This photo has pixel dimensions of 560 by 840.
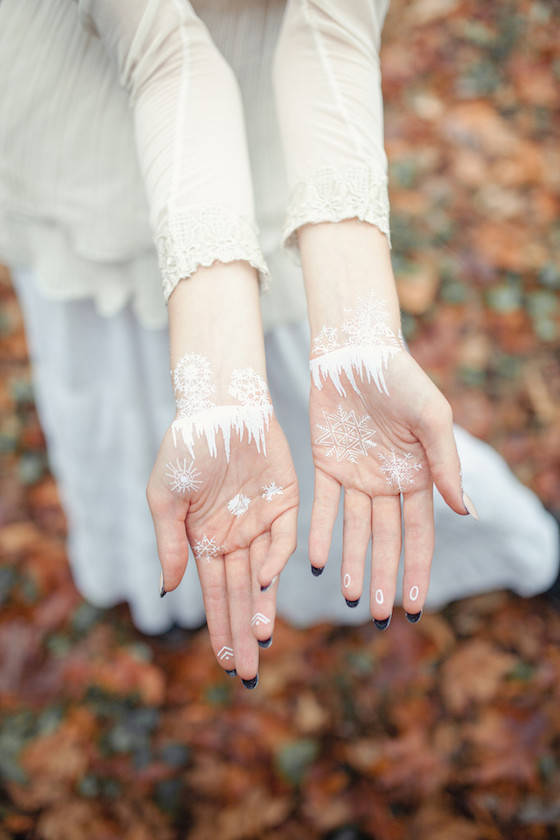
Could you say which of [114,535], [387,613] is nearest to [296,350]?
[387,613]

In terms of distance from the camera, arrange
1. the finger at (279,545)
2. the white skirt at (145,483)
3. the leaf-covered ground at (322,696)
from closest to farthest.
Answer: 1. the finger at (279,545)
2. the white skirt at (145,483)
3. the leaf-covered ground at (322,696)

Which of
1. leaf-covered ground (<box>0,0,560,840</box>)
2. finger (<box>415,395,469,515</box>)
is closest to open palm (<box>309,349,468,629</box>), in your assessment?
finger (<box>415,395,469,515</box>)

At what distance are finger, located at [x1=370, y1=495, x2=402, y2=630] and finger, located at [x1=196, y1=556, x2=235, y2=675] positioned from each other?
22 centimetres

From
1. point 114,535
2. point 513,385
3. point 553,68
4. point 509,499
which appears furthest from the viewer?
point 553,68

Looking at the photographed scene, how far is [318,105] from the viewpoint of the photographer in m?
0.92

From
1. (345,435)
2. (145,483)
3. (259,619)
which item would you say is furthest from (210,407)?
(145,483)

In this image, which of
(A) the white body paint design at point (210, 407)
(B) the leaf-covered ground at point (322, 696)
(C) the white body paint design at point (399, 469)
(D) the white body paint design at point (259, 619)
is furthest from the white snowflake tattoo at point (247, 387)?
(B) the leaf-covered ground at point (322, 696)

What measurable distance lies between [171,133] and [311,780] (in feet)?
4.97

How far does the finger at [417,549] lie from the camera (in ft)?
2.96

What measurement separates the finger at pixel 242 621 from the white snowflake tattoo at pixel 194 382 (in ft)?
0.81

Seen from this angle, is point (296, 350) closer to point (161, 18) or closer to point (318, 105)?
point (318, 105)

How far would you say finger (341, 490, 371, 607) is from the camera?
902mm

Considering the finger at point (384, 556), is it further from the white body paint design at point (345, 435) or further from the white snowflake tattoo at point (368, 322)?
the white snowflake tattoo at point (368, 322)

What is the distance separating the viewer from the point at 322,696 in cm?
170
